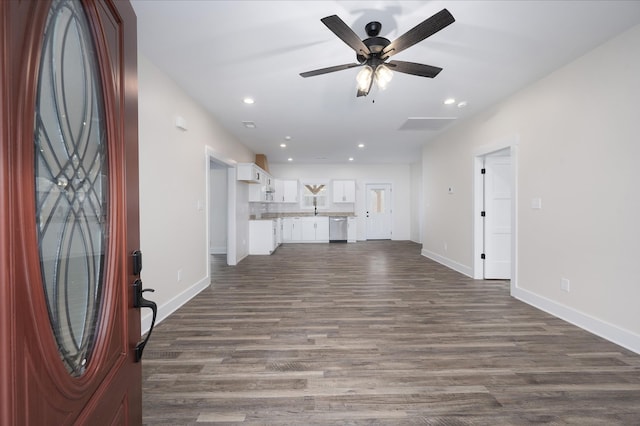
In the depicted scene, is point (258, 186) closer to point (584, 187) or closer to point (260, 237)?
point (260, 237)

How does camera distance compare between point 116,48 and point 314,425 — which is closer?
point 116,48

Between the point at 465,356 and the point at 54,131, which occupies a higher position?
the point at 54,131

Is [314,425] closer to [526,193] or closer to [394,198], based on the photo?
[526,193]

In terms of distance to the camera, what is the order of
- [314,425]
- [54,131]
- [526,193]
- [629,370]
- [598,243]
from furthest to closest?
1. [526,193]
2. [598,243]
3. [629,370]
4. [314,425]
5. [54,131]

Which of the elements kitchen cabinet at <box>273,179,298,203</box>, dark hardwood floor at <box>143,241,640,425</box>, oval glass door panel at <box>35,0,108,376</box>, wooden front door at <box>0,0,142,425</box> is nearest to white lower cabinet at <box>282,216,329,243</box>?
kitchen cabinet at <box>273,179,298,203</box>

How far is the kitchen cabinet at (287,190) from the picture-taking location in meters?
9.27

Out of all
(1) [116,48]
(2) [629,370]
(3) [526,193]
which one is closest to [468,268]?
(3) [526,193]

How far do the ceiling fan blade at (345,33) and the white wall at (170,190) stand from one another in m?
1.91

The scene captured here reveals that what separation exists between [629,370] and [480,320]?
3.51ft

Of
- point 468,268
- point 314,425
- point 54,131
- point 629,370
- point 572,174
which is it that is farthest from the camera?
point 468,268

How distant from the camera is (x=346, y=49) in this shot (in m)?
2.60

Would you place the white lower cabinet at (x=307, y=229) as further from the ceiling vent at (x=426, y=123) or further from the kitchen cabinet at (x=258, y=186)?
the ceiling vent at (x=426, y=123)

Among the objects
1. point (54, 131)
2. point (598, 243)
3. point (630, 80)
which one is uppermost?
point (630, 80)

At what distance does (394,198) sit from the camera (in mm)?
9805
